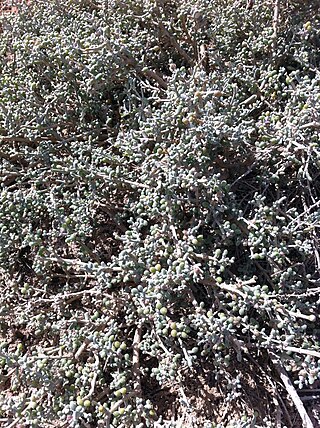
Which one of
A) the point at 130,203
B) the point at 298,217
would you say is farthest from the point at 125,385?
the point at 298,217

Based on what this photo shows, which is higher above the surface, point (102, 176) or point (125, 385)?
point (102, 176)

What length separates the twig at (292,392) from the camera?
1756 mm

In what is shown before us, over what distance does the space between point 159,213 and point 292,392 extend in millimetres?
892

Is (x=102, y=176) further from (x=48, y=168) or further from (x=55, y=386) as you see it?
(x=55, y=386)

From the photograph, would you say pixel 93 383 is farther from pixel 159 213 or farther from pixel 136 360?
pixel 159 213

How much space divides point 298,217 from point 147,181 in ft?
2.16

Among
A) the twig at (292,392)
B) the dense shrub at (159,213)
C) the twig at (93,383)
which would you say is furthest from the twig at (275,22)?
the twig at (93,383)

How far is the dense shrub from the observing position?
192 cm

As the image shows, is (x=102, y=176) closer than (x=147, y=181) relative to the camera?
No

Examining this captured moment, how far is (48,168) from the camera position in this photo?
→ 2.54 metres

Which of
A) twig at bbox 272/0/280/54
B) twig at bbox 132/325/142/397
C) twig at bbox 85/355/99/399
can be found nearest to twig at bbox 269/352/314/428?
twig at bbox 132/325/142/397

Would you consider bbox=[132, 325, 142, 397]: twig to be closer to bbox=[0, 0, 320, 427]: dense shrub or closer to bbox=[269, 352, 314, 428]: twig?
bbox=[0, 0, 320, 427]: dense shrub

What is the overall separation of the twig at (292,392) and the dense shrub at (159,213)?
6cm

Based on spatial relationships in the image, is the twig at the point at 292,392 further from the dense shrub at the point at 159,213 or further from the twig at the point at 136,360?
the twig at the point at 136,360
